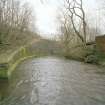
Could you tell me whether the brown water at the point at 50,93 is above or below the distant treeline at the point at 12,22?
below

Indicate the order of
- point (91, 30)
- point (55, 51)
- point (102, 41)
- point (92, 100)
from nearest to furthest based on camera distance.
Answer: point (92, 100)
point (102, 41)
point (55, 51)
point (91, 30)

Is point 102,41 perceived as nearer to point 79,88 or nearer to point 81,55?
point 81,55

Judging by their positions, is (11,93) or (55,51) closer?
(11,93)

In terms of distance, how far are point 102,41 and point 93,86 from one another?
1340 cm

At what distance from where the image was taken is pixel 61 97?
802 cm

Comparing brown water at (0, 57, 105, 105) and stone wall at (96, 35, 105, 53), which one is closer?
brown water at (0, 57, 105, 105)

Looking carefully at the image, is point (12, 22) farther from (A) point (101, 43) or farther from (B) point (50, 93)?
(B) point (50, 93)

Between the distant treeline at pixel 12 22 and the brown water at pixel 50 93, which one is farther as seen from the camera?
the distant treeline at pixel 12 22

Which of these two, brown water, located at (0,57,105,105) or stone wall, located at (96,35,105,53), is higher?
stone wall, located at (96,35,105,53)

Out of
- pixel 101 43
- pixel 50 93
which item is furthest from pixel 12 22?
pixel 50 93

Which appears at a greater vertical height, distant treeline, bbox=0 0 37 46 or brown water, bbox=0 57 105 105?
distant treeline, bbox=0 0 37 46

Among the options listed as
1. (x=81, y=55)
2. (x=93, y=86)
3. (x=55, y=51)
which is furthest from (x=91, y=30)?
(x=93, y=86)

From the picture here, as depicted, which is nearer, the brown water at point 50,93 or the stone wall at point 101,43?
the brown water at point 50,93

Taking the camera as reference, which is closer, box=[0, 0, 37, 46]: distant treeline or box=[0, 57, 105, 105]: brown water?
box=[0, 57, 105, 105]: brown water
